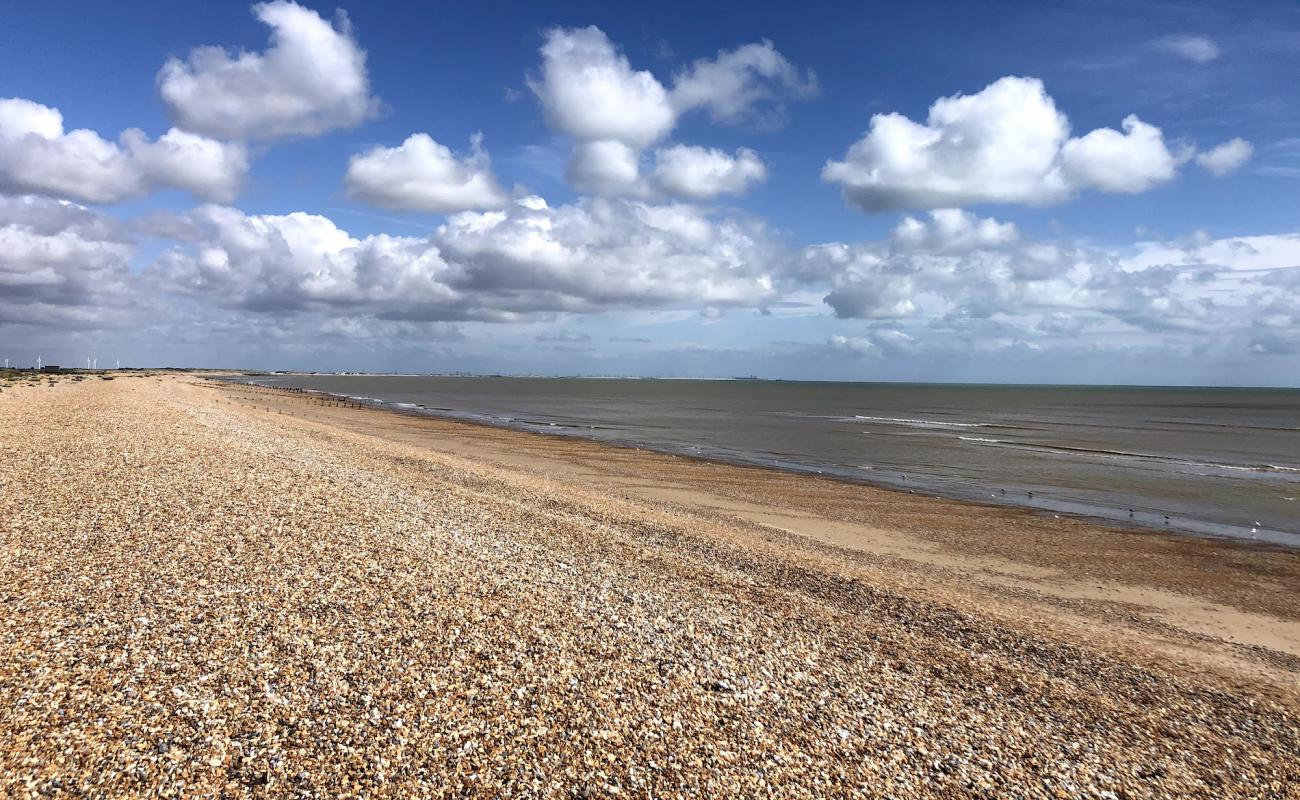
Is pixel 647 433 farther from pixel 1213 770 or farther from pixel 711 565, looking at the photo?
pixel 1213 770

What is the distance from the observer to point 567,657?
8.34m

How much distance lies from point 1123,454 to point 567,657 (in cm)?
5005

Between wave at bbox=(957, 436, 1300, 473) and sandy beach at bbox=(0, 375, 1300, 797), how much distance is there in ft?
93.0

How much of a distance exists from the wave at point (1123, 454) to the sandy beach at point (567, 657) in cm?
2835

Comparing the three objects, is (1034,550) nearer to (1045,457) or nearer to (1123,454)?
(1045,457)

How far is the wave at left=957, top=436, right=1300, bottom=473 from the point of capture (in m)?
40.1

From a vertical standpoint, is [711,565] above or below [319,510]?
below

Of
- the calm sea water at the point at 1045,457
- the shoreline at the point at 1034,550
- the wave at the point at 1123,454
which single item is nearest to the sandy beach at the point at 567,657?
the shoreline at the point at 1034,550

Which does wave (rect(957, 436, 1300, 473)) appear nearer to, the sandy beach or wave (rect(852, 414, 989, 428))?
wave (rect(852, 414, 989, 428))

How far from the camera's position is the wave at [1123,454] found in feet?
132

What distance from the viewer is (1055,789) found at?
6.63 metres

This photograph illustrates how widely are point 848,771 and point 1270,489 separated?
122 ft

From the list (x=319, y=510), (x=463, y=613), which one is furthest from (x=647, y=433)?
(x=463, y=613)

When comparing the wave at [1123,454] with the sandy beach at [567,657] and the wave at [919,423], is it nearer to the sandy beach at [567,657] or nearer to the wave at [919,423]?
the wave at [919,423]
